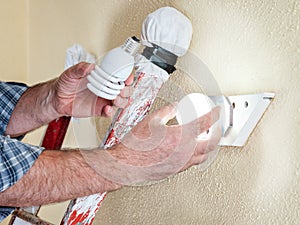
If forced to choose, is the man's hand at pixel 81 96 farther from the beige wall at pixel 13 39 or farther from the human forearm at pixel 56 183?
the beige wall at pixel 13 39

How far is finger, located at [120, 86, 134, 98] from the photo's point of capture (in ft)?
2.45

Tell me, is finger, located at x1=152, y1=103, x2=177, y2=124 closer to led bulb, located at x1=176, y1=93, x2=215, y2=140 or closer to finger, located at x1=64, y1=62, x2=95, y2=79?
led bulb, located at x1=176, y1=93, x2=215, y2=140

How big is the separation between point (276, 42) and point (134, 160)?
0.25m

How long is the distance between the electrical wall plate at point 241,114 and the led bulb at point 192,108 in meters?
0.03

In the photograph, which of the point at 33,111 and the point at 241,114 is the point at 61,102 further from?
the point at 241,114

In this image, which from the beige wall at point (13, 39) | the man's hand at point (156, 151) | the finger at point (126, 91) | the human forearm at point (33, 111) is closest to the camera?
the man's hand at point (156, 151)

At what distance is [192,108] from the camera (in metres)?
0.68

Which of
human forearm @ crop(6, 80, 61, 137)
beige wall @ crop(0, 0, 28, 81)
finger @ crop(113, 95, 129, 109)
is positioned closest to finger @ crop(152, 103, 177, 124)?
finger @ crop(113, 95, 129, 109)

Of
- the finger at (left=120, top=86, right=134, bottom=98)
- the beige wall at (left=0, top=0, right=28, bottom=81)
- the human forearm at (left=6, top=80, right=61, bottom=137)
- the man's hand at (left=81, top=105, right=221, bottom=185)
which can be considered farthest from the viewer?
the beige wall at (left=0, top=0, right=28, bottom=81)

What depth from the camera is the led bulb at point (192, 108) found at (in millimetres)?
677

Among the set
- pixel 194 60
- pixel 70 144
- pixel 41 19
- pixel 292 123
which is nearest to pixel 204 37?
pixel 194 60

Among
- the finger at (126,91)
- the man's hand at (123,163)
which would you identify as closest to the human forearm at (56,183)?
the man's hand at (123,163)

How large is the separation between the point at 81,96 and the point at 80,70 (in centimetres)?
5

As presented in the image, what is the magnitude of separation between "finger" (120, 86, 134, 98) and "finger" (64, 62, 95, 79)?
0.19 feet
